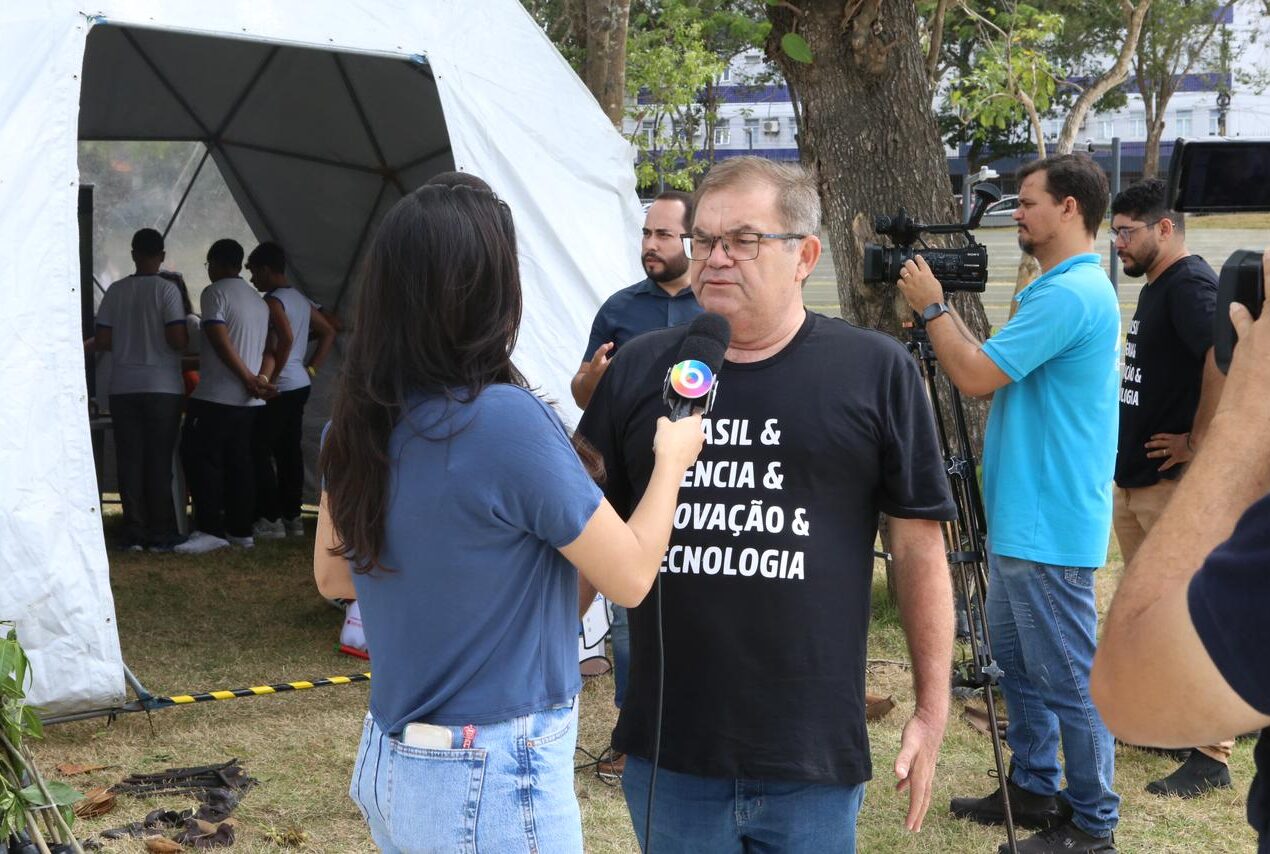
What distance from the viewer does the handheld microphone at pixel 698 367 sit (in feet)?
7.30

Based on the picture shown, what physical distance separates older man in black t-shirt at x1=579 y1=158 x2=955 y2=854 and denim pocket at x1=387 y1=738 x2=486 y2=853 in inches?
16.2

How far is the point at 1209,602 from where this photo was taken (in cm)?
132

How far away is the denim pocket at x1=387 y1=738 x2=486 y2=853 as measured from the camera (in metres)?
2.12

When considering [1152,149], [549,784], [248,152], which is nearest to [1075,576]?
[549,784]

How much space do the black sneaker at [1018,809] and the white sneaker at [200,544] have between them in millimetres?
5971

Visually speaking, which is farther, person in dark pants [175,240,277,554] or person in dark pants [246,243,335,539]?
person in dark pants [246,243,335,539]

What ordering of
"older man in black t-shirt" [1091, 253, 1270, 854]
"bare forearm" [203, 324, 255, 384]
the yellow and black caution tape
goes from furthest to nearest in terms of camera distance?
"bare forearm" [203, 324, 255, 384] < the yellow and black caution tape < "older man in black t-shirt" [1091, 253, 1270, 854]

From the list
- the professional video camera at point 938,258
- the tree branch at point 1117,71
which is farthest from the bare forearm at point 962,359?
the tree branch at point 1117,71

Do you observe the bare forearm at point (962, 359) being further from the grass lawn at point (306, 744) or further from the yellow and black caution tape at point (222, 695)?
the yellow and black caution tape at point (222, 695)

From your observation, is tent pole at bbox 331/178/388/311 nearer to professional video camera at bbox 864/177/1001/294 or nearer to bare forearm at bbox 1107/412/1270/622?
professional video camera at bbox 864/177/1001/294

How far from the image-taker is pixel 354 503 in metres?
2.17

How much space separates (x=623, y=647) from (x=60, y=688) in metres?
1.99

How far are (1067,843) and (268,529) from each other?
22.2 feet

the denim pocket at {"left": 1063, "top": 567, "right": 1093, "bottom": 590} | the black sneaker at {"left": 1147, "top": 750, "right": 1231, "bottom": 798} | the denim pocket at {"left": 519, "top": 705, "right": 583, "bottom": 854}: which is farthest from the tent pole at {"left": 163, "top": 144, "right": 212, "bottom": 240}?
the denim pocket at {"left": 519, "top": 705, "right": 583, "bottom": 854}
